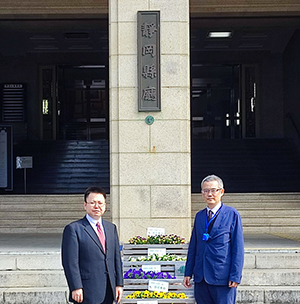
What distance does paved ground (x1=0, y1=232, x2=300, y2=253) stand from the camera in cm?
974

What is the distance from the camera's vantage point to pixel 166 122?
31.6ft

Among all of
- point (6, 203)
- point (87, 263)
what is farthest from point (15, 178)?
point (87, 263)

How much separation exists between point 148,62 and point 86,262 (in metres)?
4.88

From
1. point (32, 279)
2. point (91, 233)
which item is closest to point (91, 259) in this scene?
point (91, 233)

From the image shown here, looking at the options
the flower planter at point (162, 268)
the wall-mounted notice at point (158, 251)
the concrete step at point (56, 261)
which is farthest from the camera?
the concrete step at point (56, 261)

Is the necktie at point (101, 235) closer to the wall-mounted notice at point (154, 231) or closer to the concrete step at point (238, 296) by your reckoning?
the wall-mounted notice at point (154, 231)

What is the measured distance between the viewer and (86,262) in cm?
533

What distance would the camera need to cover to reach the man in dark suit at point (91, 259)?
17.2ft

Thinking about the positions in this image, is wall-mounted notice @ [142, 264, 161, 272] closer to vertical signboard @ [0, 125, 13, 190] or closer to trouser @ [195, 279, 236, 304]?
trouser @ [195, 279, 236, 304]

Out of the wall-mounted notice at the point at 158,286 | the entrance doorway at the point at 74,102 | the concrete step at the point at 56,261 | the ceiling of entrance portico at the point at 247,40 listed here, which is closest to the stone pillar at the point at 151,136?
the concrete step at the point at 56,261

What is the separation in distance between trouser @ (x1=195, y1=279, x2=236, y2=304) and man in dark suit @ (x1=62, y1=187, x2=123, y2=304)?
77 centimetres

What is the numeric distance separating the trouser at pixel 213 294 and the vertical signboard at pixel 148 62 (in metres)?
4.25

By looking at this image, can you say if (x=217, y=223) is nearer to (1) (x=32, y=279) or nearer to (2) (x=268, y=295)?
(2) (x=268, y=295)

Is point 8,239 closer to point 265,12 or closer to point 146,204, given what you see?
point 146,204
